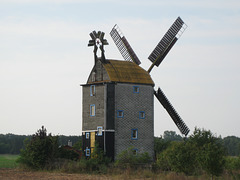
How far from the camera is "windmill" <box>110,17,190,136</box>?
2265 inches

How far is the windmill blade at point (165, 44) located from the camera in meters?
58.5

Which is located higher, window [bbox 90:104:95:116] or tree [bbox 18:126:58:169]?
window [bbox 90:104:95:116]

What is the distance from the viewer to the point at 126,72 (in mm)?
54594

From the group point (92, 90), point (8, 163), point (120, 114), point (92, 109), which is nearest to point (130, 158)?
point (120, 114)

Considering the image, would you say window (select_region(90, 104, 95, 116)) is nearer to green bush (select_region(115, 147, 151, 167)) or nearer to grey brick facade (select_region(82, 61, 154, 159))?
grey brick facade (select_region(82, 61, 154, 159))

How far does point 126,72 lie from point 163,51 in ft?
23.2

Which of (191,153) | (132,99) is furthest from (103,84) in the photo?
(191,153)

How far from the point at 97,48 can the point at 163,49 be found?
9026mm

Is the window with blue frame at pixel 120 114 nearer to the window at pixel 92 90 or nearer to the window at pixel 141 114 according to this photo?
the window at pixel 141 114

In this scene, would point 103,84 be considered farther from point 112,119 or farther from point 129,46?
point 129,46

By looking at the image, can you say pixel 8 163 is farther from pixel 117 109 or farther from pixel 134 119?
pixel 134 119

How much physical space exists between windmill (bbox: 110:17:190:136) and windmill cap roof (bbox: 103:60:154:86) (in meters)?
2.29

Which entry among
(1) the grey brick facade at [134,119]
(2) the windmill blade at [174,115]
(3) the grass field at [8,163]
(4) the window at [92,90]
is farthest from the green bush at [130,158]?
(3) the grass field at [8,163]

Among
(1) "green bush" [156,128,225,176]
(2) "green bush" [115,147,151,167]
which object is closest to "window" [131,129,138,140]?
(2) "green bush" [115,147,151,167]
